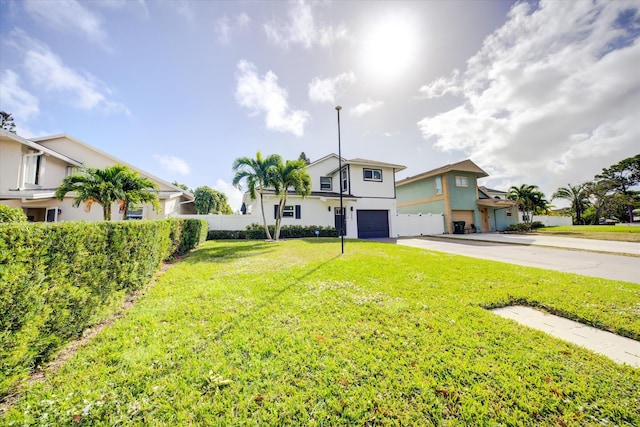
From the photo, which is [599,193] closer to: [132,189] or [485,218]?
[485,218]

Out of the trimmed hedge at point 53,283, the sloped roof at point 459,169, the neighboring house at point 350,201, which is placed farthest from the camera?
the sloped roof at point 459,169

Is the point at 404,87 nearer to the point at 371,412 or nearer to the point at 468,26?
the point at 468,26

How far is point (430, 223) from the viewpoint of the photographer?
69.6 feet

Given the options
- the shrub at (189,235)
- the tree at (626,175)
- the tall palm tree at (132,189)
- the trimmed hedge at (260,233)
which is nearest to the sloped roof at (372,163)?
the trimmed hedge at (260,233)

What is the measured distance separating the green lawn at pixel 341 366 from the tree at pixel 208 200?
2992 centimetres

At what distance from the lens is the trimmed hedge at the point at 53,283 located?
6.63 feet

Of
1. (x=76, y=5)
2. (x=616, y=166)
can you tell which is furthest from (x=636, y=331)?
(x=616, y=166)

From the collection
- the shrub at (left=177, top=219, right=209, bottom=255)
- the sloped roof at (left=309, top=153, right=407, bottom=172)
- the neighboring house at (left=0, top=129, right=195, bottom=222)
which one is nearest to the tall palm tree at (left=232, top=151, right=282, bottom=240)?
the shrub at (left=177, top=219, right=209, bottom=255)

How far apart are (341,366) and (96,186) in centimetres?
1081

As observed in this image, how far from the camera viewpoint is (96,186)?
838 centimetres

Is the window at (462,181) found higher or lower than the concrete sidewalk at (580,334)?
higher

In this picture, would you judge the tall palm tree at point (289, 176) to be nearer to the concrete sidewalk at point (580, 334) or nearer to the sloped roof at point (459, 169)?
the concrete sidewalk at point (580, 334)

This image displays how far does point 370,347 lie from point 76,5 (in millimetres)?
11759

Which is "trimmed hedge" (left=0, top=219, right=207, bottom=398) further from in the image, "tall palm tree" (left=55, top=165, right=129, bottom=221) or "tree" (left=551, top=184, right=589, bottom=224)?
"tree" (left=551, top=184, right=589, bottom=224)
